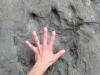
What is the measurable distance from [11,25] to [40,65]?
20.3 inches

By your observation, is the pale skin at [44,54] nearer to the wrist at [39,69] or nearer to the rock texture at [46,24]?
the wrist at [39,69]

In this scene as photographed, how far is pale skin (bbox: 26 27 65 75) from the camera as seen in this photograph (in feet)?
6.70

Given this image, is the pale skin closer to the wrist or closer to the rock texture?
the wrist

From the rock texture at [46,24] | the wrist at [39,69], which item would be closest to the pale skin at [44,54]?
the wrist at [39,69]

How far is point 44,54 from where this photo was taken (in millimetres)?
2057

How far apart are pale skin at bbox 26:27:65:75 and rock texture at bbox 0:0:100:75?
17 centimetres

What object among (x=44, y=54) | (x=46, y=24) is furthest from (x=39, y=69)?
(x=46, y=24)

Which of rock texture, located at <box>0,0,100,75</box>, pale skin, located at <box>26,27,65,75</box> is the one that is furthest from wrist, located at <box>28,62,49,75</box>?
rock texture, located at <box>0,0,100,75</box>

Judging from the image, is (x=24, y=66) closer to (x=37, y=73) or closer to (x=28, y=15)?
(x=37, y=73)

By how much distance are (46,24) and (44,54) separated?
0.38 meters

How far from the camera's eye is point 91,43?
85.8 inches

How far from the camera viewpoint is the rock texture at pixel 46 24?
2.22 metres

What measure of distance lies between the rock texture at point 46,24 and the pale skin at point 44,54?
6.7 inches

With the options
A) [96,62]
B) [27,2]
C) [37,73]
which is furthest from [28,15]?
[96,62]
